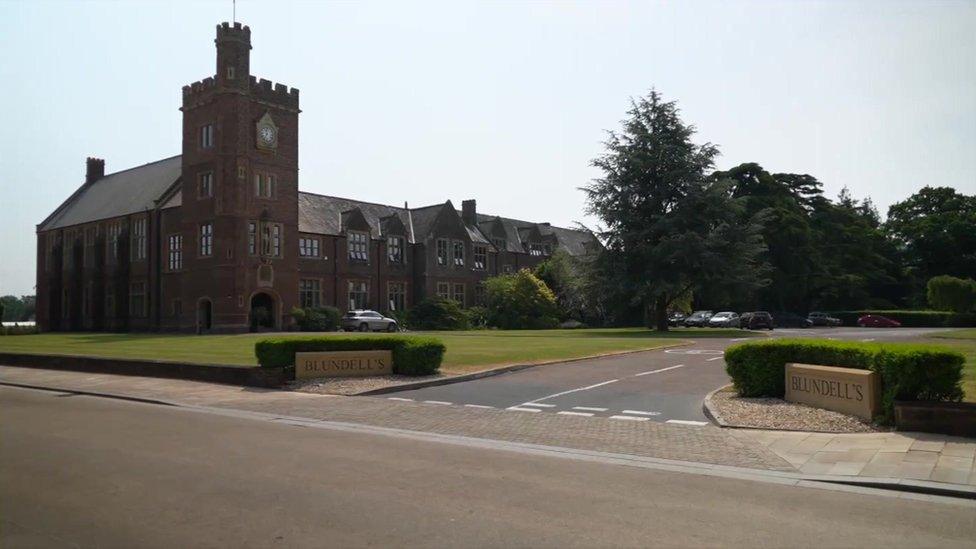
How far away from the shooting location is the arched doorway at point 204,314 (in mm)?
51250

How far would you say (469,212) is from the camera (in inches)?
3041

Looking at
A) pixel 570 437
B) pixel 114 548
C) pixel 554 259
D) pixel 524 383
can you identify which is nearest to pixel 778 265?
pixel 554 259

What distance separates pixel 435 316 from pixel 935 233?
59.3m

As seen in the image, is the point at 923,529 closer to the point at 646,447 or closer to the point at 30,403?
the point at 646,447

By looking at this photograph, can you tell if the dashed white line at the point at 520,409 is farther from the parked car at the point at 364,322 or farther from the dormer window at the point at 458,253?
the dormer window at the point at 458,253

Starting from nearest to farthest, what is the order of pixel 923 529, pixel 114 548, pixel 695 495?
pixel 114 548 → pixel 923 529 → pixel 695 495

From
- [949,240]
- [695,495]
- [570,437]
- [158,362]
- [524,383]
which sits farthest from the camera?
[949,240]

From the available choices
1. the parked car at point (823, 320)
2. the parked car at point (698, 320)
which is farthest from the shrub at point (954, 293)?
the parked car at point (698, 320)

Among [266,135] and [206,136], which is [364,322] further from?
[206,136]

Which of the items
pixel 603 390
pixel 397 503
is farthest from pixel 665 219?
pixel 397 503

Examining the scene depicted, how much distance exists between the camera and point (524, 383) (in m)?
19.3

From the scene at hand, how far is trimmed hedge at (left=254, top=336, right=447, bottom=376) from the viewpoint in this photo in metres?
20.0

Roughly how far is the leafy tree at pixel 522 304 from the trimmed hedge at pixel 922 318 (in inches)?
1216

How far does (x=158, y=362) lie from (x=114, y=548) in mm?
18569
